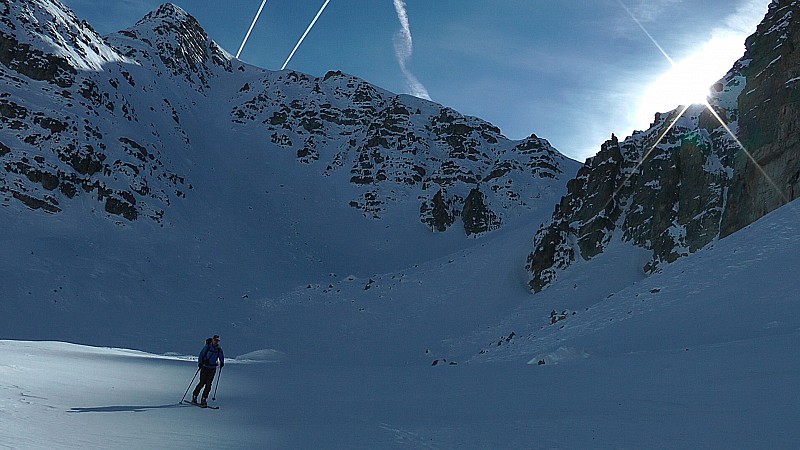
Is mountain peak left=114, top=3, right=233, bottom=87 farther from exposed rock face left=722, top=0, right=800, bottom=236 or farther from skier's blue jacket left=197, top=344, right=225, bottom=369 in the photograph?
skier's blue jacket left=197, top=344, right=225, bottom=369

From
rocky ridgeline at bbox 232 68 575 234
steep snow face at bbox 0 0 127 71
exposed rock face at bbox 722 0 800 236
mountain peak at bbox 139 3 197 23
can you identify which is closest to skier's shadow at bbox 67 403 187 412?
exposed rock face at bbox 722 0 800 236

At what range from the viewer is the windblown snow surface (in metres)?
8.00

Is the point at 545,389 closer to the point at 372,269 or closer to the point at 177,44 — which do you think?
the point at 372,269

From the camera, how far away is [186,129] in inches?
3290

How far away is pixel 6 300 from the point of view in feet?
113

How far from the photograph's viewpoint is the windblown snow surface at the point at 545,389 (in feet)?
26.2

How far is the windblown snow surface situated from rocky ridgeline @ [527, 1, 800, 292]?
6748 mm

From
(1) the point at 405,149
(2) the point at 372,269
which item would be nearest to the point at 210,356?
(2) the point at 372,269

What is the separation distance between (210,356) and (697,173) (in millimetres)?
34777

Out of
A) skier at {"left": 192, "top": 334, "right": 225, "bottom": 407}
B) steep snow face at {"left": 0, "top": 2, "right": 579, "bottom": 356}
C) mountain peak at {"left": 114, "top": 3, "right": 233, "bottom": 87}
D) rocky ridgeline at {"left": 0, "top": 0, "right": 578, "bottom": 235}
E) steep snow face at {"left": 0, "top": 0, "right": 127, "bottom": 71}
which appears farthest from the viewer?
mountain peak at {"left": 114, "top": 3, "right": 233, "bottom": 87}

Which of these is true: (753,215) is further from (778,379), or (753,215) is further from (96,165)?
(96,165)

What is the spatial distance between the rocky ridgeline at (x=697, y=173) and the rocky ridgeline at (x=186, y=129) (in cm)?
2854

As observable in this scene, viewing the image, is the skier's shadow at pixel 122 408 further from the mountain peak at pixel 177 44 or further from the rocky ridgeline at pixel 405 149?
the mountain peak at pixel 177 44

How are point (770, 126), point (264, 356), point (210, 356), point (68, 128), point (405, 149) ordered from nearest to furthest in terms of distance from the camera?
point (210, 356) < point (770, 126) < point (264, 356) < point (68, 128) < point (405, 149)
